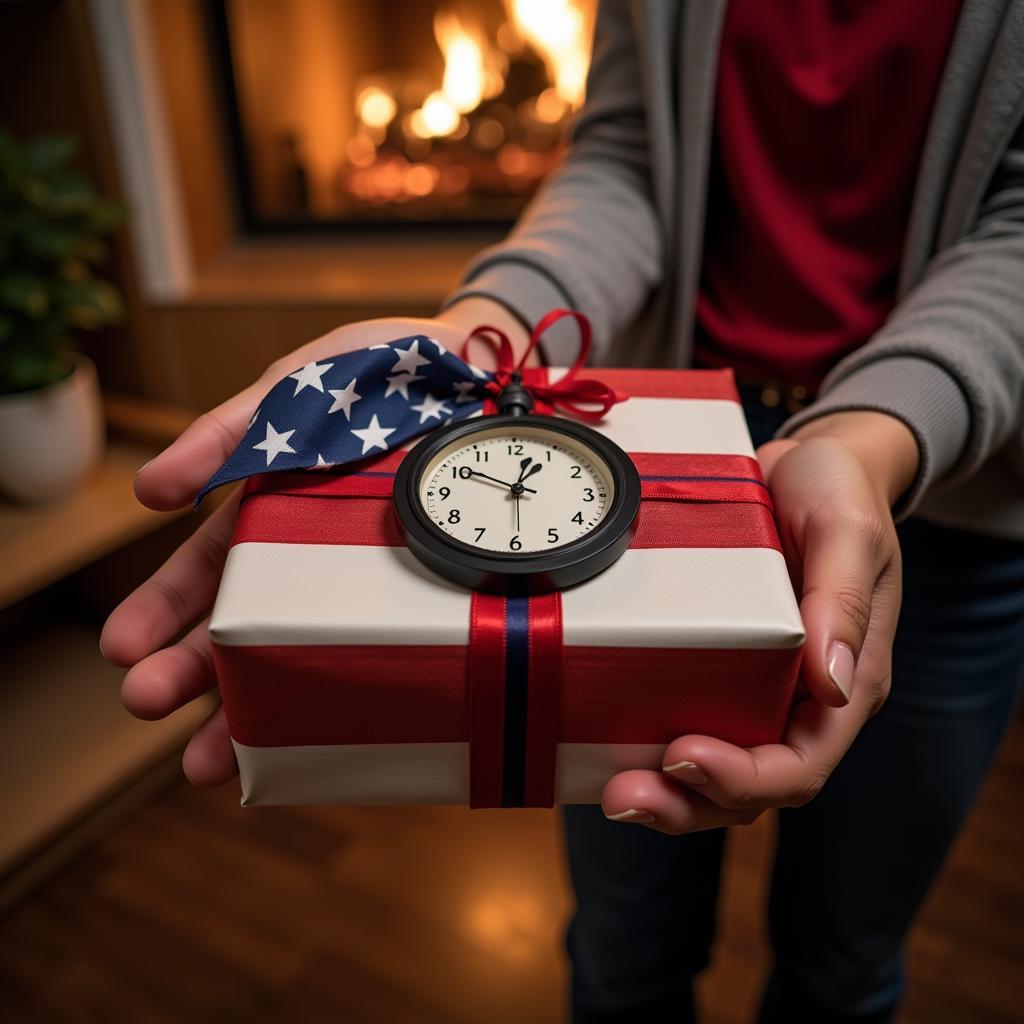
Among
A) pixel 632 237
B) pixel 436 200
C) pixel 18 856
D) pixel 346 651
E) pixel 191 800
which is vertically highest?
pixel 632 237

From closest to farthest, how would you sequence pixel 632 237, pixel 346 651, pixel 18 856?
1. pixel 346 651
2. pixel 632 237
3. pixel 18 856

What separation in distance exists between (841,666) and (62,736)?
4.20 ft

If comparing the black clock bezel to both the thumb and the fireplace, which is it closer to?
the thumb

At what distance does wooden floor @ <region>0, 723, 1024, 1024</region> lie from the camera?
1309mm

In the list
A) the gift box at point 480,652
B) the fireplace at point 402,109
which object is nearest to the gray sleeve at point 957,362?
the gift box at point 480,652

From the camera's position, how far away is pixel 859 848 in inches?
34.5

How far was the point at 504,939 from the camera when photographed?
139 cm

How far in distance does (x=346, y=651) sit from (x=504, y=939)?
41.1 inches

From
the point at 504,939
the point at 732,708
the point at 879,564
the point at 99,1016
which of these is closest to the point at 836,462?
the point at 879,564

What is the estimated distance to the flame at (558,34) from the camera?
182cm

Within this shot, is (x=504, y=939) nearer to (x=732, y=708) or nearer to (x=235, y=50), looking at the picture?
(x=732, y=708)

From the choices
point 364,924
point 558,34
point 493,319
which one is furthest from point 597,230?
point 558,34

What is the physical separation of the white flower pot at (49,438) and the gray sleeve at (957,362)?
111 centimetres

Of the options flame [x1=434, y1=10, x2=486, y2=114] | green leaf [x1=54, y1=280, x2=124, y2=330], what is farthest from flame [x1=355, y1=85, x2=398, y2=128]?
green leaf [x1=54, y1=280, x2=124, y2=330]
